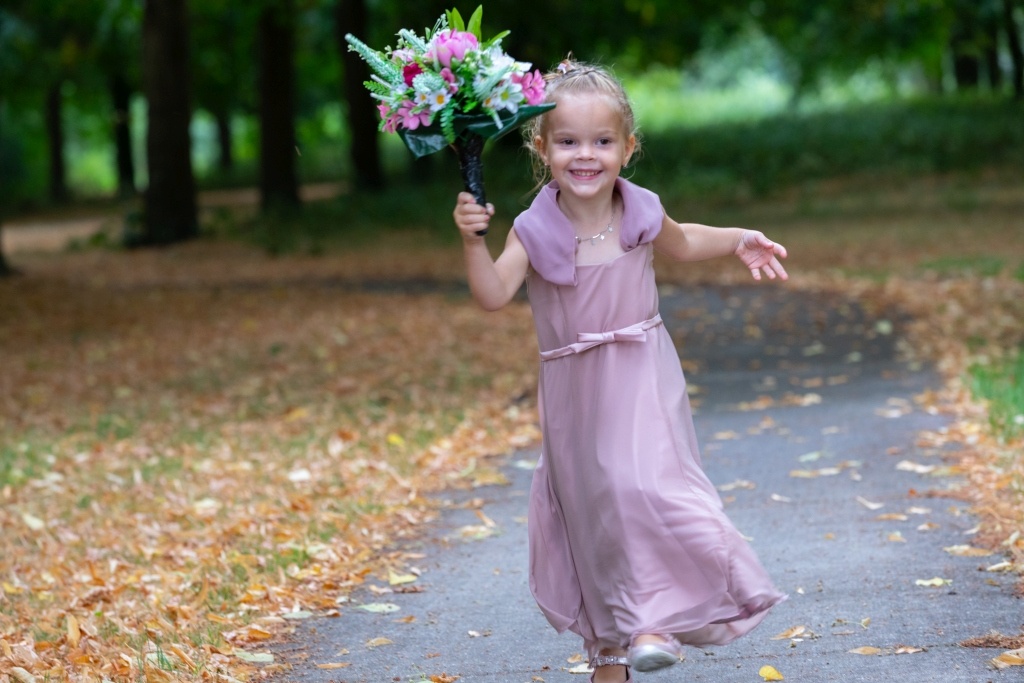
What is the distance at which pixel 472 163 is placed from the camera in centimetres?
364

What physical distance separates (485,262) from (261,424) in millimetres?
5736

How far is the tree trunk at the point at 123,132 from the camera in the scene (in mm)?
37656

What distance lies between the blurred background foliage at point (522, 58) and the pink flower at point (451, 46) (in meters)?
14.1

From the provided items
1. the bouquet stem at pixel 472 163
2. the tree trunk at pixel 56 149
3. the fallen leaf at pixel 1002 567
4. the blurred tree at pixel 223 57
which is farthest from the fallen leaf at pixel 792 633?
the tree trunk at pixel 56 149

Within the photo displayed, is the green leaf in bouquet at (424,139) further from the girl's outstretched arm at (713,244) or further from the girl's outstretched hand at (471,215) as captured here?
the girl's outstretched arm at (713,244)

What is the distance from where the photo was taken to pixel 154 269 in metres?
19.1

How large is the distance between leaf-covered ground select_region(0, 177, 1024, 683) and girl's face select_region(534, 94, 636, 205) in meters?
1.96

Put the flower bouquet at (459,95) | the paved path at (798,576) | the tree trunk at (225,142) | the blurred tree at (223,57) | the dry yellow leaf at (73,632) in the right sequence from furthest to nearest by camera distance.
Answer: the tree trunk at (225,142), the blurred tree at (223,57), the dry yellow leaf at (73,632), the paved path at (798,576), the flower bouquet at (459,95)

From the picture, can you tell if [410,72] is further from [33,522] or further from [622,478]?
[33,522]

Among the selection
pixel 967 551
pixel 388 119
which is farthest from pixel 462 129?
pixel 967 551

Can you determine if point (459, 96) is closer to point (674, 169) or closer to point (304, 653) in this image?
point (304, 653)

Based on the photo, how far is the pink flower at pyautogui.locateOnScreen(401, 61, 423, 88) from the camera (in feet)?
12.0

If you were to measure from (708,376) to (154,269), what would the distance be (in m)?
11.2

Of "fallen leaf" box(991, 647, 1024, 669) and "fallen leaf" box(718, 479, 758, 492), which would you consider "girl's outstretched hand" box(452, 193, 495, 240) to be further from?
"fallen leaf" box(718, 479, 758, 492)
